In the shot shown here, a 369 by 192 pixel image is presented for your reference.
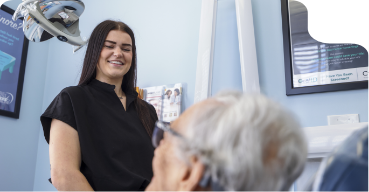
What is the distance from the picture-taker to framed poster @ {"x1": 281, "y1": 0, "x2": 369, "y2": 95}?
4.66 feet

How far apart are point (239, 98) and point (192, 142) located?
0.12 m

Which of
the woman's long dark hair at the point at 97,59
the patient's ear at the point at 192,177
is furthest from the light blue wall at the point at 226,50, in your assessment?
the patient's ear at the point at 192,177

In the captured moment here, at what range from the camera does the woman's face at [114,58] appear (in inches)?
51.7

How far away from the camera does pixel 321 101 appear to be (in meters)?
1.48

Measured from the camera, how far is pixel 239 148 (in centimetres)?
48

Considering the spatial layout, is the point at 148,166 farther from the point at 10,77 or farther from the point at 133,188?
the point at 10,77

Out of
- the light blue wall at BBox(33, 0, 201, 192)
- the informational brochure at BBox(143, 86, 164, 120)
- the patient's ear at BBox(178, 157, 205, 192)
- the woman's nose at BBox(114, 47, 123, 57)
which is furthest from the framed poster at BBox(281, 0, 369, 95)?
the patient's ear at BBox(178, 157, 205, 192)

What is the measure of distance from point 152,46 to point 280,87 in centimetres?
89

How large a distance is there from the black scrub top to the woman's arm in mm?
23

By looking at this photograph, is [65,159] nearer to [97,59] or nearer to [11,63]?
[97,59]

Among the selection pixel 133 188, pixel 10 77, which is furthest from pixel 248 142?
pixel 10 77

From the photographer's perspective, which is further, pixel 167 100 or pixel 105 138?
pixel 167 100

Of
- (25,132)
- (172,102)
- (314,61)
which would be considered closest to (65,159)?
(172,102)

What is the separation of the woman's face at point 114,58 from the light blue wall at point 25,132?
1234 mm
